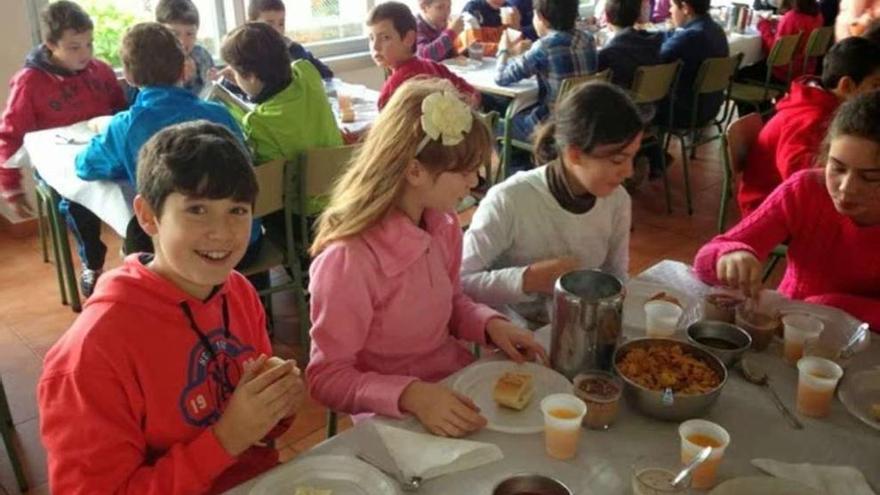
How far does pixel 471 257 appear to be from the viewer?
1.84 metres

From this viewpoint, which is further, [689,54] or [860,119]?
[689,54]

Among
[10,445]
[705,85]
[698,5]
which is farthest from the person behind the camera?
Answer: [698,5]

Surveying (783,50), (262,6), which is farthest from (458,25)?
(783,50)

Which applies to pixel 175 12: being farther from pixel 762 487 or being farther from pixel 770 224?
pixel 762 487

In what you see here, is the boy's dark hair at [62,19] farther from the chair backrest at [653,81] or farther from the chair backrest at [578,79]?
the chair backrest at [653,81]

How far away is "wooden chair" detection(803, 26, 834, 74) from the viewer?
533 centimetres

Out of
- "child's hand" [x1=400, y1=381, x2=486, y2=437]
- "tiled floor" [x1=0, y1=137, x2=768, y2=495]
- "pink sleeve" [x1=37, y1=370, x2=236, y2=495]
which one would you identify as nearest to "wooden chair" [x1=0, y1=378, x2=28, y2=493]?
"tiled floor" [x1=0, y1=137, x2=768, y2=495]

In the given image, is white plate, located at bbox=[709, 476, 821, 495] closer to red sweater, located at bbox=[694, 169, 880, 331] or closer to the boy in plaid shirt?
red sweater, located at bbox=[694, 169, 880, 331]

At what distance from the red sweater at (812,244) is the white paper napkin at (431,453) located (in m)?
0.86

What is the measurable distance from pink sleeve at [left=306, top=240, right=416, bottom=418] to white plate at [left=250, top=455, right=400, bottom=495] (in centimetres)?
30

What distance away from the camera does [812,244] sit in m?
1.85

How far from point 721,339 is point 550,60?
264 centimetres

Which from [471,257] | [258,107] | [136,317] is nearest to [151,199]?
[136,317]

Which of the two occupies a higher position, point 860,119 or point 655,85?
point 860,119
